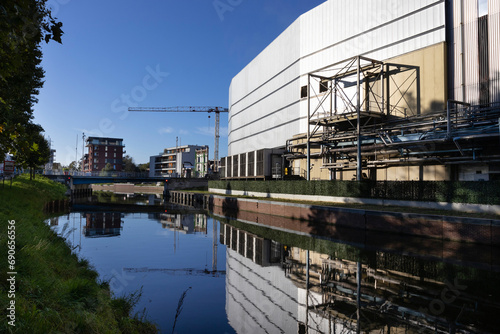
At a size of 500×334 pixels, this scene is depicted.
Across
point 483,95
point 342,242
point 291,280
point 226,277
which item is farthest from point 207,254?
point 483,95

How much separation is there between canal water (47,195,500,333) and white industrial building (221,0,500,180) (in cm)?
→ 1004

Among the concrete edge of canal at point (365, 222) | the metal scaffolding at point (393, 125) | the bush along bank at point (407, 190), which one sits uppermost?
the metal scaffolding at point (393, 125)

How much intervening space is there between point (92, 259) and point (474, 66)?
25.9 meters

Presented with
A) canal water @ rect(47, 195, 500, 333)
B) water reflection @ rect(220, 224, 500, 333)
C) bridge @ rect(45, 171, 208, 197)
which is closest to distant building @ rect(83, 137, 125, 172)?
bridge @ rect(45, 171, 208, 197)

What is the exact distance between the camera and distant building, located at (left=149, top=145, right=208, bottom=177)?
137000 mm

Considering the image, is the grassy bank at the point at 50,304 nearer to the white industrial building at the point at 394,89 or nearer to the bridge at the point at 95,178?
the white industrial building at the point at 394,89

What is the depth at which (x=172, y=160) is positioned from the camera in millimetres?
145750

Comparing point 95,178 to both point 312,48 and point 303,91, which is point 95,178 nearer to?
point 303,91

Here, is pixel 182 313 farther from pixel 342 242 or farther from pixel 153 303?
pixel 342 242

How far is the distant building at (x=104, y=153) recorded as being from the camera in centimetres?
14525

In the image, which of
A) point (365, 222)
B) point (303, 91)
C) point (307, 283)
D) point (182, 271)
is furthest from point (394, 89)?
point (182, 271)

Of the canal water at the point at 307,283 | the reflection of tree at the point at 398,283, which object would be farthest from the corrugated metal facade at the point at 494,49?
the canal water at the point at 307,283

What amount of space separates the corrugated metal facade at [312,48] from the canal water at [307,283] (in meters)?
19.3

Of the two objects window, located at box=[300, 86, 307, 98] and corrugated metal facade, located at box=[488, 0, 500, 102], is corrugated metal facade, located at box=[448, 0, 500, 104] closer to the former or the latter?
corrugated metal facade, located at box=[488, 0, 500, 102]
